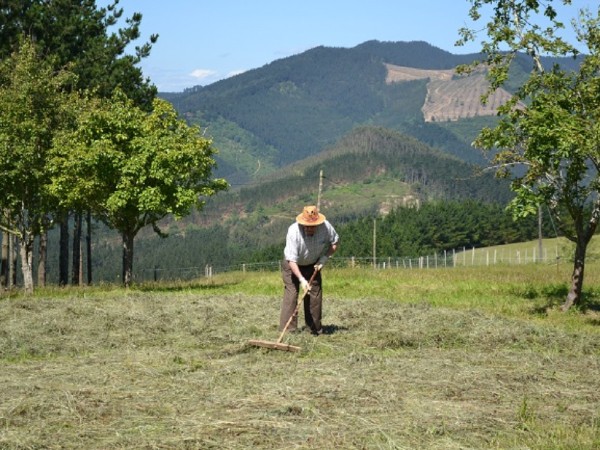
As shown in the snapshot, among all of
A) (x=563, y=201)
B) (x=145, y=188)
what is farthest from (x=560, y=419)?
(x=145, y=188)

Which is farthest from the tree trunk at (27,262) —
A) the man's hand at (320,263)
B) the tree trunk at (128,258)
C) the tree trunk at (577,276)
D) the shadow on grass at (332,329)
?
the tree trunk at (577,276)

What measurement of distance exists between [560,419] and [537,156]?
11.8m

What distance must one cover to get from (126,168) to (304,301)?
54.2ft

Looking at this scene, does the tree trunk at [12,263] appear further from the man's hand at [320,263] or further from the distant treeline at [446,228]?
the distant treeline at [446,228]

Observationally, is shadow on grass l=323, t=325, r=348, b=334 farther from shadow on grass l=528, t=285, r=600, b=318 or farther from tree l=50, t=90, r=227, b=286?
tree l=50, t=90, r=227, b=286

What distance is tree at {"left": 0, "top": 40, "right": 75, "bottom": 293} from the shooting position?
Answer: 28.0 m

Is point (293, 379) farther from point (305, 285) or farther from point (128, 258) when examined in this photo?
point (128, 258)

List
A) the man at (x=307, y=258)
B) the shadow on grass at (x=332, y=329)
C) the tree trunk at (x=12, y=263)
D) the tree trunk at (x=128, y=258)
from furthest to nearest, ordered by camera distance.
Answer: the tree trunk at (x=12, y=263)
the tree trunk at (x=128, y=258)
the shadow on grass at (x=332, y=329)
the man at (x=307, y=258)

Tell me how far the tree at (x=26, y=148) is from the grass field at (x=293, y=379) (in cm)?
979

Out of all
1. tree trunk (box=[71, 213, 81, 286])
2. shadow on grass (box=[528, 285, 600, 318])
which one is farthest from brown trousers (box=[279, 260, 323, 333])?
tree trunk (box=[71, 213, 81, 286])

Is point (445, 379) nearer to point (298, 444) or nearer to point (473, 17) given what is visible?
point (298, 444)

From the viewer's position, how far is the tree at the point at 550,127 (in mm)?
19078

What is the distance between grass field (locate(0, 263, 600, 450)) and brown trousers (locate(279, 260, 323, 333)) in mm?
388

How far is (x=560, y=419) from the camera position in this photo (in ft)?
28.1
